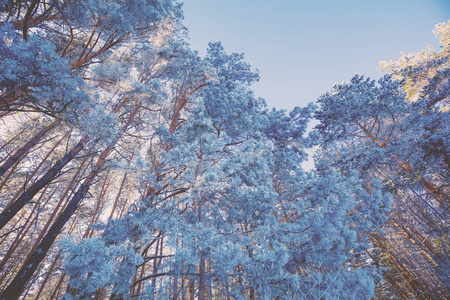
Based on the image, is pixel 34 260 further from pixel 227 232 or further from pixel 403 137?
pixel 403 137

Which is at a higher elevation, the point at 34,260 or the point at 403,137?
the point at 403,137

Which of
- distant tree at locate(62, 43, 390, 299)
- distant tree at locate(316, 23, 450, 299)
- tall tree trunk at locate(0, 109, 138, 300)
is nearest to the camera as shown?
distant tree at locate(62, 43, 390, 299)

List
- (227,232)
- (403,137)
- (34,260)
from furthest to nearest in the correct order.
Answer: (403,137) → (34,260) → (227,232)

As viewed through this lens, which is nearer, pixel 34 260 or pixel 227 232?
pixel 227 232

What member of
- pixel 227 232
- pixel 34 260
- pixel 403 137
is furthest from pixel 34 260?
pixel 403 137

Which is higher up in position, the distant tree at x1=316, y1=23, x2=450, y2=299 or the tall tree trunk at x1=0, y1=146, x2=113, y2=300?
the distant tree at x1=316, y1=23, x2=450, y2=299

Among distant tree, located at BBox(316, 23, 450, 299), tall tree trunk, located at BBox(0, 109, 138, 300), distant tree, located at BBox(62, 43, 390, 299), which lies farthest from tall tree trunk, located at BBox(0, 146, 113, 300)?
distant tree, located at BBox(316, 23, 450, 299)

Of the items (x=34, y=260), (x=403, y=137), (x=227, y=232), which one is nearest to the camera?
(x=227, y=232)

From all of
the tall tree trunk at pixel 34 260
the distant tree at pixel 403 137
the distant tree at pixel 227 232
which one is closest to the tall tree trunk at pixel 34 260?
the tall tree trunk at pixel 34 260

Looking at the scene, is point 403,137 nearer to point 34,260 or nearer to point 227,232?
point 227,232

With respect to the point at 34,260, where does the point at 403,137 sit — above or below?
above

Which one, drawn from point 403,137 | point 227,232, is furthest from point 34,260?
point 403,137

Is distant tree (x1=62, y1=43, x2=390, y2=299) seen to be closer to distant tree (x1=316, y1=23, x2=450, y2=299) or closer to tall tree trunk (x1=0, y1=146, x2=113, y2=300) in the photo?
tall tree trunk (x1=0, y1=146, x2=113, y2=300)

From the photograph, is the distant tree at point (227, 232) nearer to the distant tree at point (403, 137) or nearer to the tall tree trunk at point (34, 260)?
the tall tree trunk at point (34, 260)
